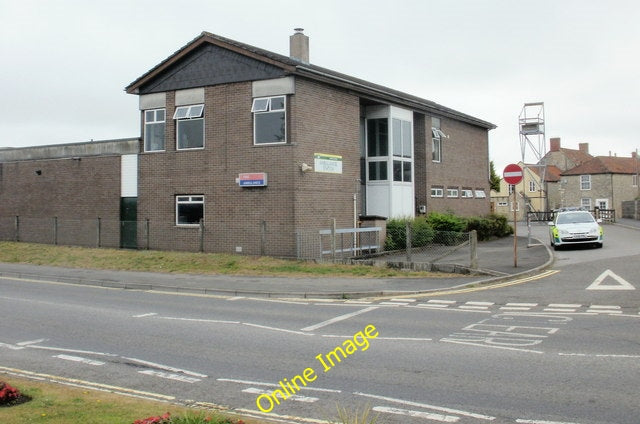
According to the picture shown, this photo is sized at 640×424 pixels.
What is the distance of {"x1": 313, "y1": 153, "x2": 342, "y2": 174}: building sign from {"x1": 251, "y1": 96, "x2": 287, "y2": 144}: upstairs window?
1602 mm

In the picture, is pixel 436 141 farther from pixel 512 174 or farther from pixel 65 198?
pixel 65 198

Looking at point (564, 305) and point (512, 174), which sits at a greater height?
point (512, 174)

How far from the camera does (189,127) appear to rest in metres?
24.0

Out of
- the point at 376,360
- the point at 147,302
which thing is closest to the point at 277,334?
the point at 376,360

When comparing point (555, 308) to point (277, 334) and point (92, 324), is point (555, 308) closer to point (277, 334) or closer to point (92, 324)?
point (277, 334)

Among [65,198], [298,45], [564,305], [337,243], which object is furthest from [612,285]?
[65,198]

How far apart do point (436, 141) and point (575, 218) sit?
8.77 meters

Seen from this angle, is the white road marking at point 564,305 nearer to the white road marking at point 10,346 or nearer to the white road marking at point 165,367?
the white road marking at point 165,367

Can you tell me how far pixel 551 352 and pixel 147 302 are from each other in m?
9.06

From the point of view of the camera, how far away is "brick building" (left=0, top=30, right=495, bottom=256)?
21.8 metres

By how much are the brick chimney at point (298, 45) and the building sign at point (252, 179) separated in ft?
19.1

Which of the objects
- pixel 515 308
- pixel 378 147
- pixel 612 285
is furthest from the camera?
pixel 378 147

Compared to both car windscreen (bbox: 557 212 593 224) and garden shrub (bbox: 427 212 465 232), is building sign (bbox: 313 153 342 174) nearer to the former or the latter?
garden shrub (bbox: 427 212 465 232)

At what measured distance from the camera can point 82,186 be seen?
26844 millimetres
